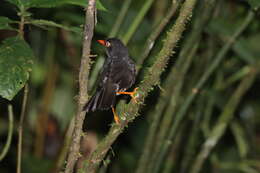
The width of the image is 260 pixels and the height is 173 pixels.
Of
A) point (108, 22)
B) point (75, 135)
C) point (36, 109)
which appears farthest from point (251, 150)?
point (75, 135)

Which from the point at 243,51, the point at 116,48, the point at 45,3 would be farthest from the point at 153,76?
the point at 243,51

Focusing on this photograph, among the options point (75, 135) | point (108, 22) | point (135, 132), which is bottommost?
point (135, 132)

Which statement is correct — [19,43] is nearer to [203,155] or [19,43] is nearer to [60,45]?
[203,155]

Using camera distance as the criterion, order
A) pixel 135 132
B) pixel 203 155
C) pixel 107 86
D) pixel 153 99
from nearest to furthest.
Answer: pixel 107 86 → pixel 203 155 → pixel 153 99 → pixel 135 132

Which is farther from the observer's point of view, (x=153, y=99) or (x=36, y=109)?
(x=36, y=109)

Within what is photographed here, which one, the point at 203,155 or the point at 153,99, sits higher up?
the point at 203,155

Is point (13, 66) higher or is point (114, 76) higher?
point (13, 66)

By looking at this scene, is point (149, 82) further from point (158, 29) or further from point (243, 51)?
point (243, 51)

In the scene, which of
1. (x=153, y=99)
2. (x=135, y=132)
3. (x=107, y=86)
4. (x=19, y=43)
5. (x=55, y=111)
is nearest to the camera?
(x=19, y=43)
